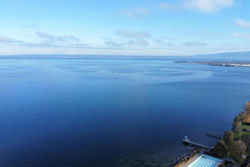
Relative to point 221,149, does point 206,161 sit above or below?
below

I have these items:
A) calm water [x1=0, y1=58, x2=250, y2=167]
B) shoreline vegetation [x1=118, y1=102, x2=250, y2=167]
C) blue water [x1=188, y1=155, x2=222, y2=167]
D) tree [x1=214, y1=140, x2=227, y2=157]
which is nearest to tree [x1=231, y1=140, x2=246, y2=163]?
shoreline vegetation [x1=118, y1=102, x2=250, y2=167]

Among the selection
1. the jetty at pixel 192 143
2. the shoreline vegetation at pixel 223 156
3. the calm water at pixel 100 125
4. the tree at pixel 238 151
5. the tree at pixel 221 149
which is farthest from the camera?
the jetty at pixel 192 143

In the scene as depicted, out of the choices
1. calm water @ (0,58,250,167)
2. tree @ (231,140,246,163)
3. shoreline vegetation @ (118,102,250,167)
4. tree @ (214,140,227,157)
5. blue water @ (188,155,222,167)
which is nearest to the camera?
blue water @ (188,155,222,167)

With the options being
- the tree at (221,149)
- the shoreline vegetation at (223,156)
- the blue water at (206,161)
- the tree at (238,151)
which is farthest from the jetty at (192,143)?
the tree at (238,151)

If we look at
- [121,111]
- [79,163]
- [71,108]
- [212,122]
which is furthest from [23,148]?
[212,122]

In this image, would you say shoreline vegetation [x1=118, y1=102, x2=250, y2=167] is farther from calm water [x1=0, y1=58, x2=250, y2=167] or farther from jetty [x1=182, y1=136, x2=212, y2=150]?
calm water [x1=0, y1=58, x2=250, y2=167]

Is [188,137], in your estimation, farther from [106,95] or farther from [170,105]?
[106,95]

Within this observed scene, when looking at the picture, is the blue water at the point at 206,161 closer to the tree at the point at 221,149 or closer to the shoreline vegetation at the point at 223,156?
the shoreline vegetation at the point at 223,156

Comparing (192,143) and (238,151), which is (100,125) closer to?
(192,143)

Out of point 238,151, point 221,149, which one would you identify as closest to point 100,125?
point 221,149
